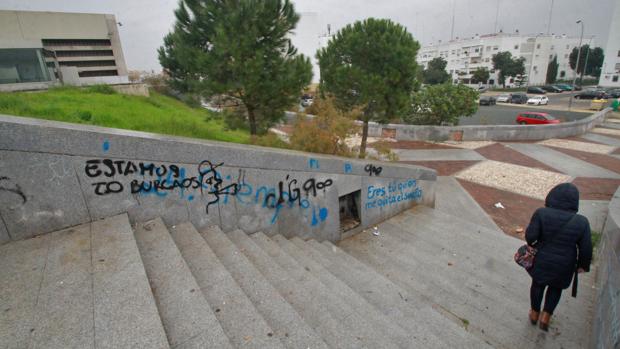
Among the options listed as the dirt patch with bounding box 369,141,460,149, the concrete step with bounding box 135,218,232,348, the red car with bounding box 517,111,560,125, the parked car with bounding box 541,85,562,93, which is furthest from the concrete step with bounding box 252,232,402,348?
the parked car with bounding box 541,85,562,93

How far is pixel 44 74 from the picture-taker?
2173 cm

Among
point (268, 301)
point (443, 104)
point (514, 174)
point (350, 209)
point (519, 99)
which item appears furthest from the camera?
point (519, 99)

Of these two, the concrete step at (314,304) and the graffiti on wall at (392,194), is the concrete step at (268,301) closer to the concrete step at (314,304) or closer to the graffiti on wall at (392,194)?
the concrete step at (314,304)

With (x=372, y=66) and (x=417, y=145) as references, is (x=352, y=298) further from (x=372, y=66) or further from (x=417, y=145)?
(x=417, y=145)

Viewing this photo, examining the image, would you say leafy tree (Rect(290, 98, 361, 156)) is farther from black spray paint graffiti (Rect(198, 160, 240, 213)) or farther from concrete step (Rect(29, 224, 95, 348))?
concrete step (Rect(29, 224, 95, 348))

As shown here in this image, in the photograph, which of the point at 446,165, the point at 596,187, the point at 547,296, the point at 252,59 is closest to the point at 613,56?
the point at 596,187

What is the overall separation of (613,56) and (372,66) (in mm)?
74729

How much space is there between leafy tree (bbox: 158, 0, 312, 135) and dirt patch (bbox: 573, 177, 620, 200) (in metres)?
9.40

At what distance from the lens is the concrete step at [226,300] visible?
7.15 feet

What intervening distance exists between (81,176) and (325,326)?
2.94 meters

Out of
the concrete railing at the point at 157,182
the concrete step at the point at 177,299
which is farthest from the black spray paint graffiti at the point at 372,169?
the concrete step at the point at 177,299

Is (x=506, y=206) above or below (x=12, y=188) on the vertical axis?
below

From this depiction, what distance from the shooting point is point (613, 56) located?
5594cm

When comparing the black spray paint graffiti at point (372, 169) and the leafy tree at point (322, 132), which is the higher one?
the leafy tree at point (322, 132)
